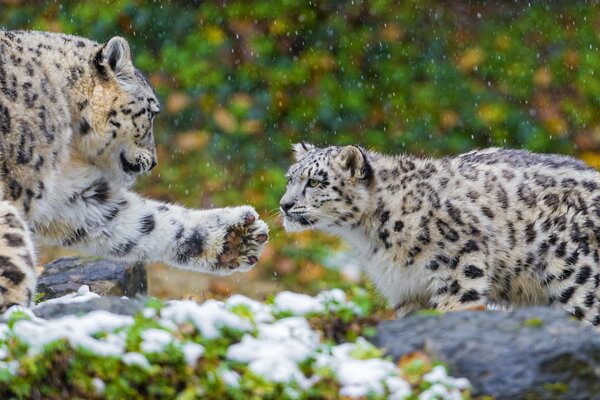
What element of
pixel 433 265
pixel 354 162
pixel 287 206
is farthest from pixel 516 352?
pixel 354 162

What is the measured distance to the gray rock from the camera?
4.88m

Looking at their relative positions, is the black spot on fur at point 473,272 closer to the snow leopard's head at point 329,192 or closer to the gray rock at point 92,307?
the snow leopard's head at point 329,192

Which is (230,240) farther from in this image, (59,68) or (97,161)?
(59,68)

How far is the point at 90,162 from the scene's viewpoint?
294 inches

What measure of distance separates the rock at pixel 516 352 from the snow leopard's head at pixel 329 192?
2.81 metres

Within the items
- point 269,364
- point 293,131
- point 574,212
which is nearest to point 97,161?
point 574,212

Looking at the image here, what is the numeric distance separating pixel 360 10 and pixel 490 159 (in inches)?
267

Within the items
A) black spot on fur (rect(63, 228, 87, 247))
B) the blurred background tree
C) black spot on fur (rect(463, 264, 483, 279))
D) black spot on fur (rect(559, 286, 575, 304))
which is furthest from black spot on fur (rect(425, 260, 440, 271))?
the blurred background tree

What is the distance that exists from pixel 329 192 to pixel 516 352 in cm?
319

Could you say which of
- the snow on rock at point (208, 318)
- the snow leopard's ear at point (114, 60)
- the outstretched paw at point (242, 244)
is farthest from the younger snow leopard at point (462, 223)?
the snow on rock at point (208, 318)

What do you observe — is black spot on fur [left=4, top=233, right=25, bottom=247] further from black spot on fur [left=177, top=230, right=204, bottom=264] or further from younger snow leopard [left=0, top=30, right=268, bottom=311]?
black spot on fur [left=177, top=230, right=204, bottom=264]

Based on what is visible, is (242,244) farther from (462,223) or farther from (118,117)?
(462,223)

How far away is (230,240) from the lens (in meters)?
7.87

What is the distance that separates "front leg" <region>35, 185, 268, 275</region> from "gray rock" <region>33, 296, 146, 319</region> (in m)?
2.61
